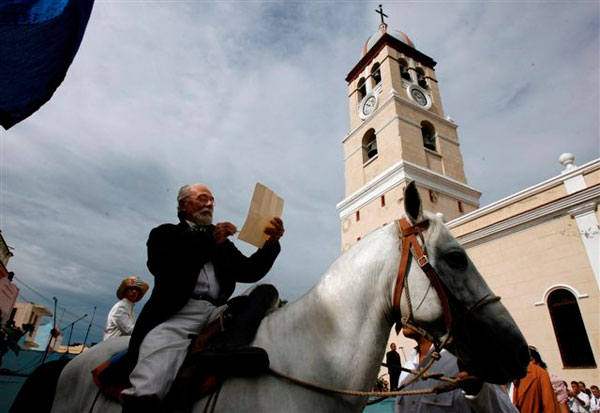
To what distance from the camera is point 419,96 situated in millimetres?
22641

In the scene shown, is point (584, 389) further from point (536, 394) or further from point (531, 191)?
point (536, 394)

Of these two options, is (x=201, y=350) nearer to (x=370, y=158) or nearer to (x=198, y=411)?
(x=198, y=411)

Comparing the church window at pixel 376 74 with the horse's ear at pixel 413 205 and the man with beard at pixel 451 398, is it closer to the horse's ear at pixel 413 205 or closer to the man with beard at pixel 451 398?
the man with beard at pixel 451 398

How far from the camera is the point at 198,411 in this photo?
1544 mm

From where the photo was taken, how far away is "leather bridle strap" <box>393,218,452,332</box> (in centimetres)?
163

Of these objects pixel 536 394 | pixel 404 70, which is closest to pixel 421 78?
pixel 404 70

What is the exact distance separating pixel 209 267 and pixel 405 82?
2371 centimetres

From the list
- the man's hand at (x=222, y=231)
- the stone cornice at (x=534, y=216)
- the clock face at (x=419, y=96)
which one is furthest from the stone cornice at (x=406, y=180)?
the man's hand at (x=222, y=231)

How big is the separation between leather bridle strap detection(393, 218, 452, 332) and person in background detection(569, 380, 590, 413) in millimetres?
10699

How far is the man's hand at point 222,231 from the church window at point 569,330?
12.5 m

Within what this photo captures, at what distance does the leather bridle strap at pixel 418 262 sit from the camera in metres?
1.63

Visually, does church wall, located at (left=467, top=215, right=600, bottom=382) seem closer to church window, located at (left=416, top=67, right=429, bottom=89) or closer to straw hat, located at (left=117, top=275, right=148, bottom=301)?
straw hat, located at (left=117, top=275, right=148, bottom=301)

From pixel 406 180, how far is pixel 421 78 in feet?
38.2

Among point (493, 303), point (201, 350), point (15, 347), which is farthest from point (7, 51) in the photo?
point (15, 347)
